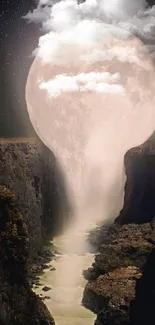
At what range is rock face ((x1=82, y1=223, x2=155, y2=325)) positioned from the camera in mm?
29250

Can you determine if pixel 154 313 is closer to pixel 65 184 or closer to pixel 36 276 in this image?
pixel 36 276

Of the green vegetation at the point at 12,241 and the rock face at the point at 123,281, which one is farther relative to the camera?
the rock face at the point at 123,281

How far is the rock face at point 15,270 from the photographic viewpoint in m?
26.0

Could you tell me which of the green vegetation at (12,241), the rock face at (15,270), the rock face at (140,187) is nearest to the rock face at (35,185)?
the rock face at (140,187)

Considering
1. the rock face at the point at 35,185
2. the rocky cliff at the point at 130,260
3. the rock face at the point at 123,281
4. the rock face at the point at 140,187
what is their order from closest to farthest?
the rock face at the point at 123,281
the rocky cliff at the point at 130,260
the rock face at the point at 35,185
the rock face at the point at 140,187

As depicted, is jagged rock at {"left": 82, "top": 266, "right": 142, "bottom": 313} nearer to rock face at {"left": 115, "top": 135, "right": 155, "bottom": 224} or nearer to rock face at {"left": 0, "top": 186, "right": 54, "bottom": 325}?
rock face at {"left": 0, "top": 186, "right": 54, "bottom": 325}

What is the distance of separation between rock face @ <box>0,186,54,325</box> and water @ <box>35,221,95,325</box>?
4288 mm

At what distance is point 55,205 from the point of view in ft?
211

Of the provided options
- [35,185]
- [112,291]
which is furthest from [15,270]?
[35,185]

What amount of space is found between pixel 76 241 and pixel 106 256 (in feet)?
53.8

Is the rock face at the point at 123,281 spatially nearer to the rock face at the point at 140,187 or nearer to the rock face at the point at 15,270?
the rock face at the point at 15,270

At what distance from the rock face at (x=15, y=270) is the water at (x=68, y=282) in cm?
429

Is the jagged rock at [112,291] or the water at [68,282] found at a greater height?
the jagged rock at [112,291]

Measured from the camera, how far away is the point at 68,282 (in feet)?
129
